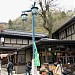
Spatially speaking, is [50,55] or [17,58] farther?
[17,58]

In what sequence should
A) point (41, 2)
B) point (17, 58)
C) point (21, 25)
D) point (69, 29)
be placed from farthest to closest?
point (21, 25)
point (41, 2)
point (17, 58)
point (69, 29)

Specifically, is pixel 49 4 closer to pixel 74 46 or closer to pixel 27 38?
pixel 27 38

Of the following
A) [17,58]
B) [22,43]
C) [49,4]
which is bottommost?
[17,58]

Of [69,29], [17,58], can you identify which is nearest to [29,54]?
[17,58]

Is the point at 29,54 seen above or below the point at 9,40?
below

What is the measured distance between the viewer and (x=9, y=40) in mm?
38875

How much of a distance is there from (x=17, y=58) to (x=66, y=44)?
1010cm

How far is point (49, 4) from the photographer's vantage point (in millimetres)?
37719

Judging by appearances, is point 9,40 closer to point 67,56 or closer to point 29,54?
point 29,54

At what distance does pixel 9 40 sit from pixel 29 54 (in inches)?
309

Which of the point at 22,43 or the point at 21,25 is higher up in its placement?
the point at 21,25

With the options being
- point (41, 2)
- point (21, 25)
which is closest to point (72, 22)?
point (41, 2)

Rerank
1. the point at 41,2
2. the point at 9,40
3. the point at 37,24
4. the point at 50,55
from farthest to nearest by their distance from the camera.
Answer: the point at 37,24 → the point at 9,40 → the point at 41,2 → the point at 50,55

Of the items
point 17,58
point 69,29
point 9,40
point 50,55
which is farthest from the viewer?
point 9,40
